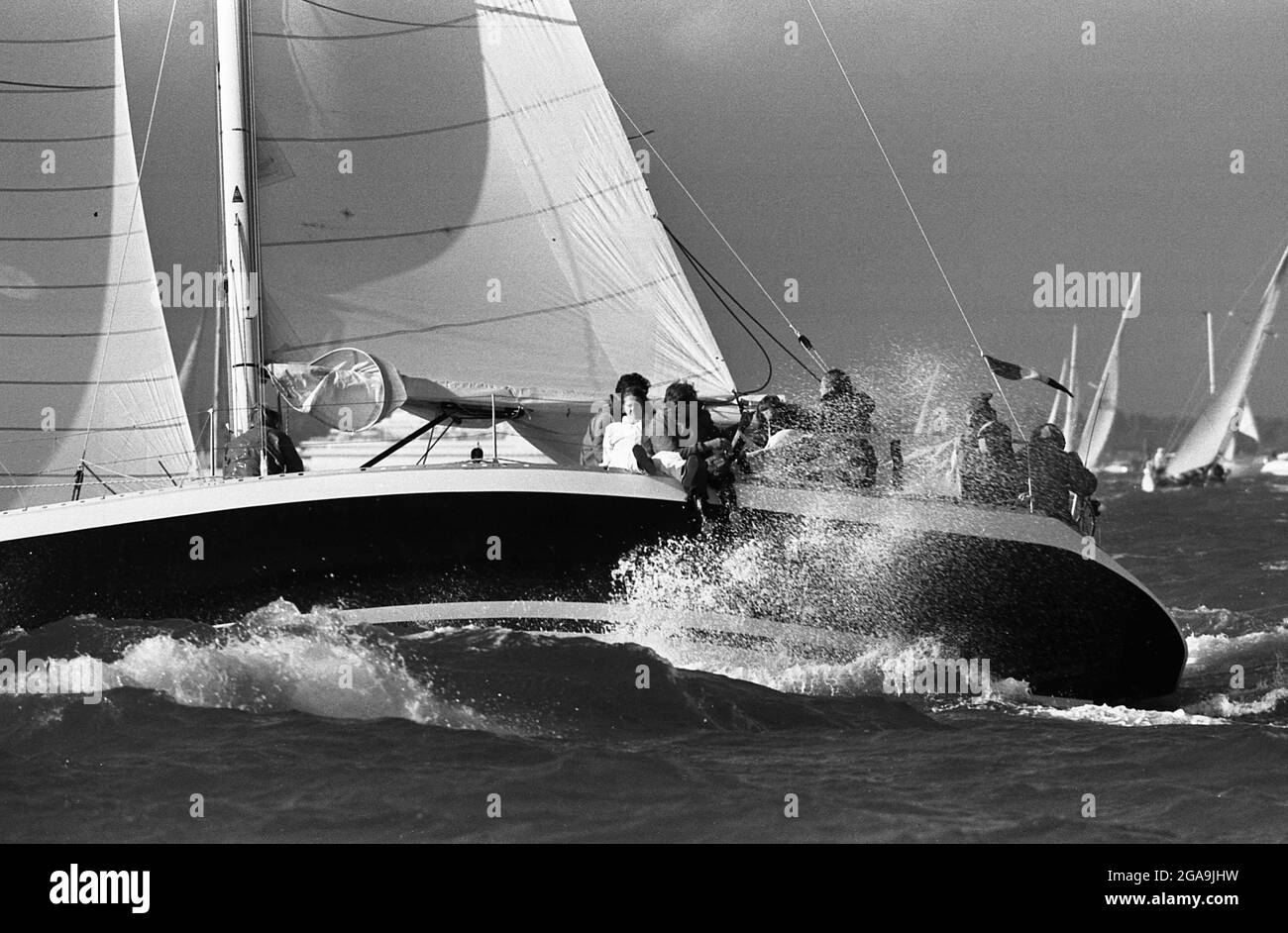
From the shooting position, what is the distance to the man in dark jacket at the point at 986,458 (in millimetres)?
12078

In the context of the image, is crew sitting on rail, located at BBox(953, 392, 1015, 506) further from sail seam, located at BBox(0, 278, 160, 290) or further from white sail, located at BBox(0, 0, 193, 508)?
sail seam, located at BBox(0, 278, 160, 290)

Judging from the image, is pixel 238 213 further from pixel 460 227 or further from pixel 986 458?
pixel 986 458

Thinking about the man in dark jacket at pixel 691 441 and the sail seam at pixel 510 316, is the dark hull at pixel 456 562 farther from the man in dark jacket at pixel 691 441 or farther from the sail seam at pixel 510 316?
the sail seam at pixel 510 316

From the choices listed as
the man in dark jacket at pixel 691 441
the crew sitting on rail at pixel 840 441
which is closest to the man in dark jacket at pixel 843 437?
the crew sitting on rail at pixel 840 441

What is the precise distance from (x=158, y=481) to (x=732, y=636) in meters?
5.12

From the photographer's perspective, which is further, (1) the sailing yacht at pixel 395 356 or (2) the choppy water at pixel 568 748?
(1) the sailing yacht at pixel 395 356

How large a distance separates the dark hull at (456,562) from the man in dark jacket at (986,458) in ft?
1.43

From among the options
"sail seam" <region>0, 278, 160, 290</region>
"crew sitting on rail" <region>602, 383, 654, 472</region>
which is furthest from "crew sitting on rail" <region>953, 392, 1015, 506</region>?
"sail seam" <region>0, 278, 160, 290</region>

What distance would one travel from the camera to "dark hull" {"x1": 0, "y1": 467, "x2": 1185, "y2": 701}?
1110 centimetres

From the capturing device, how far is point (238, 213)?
12.7m

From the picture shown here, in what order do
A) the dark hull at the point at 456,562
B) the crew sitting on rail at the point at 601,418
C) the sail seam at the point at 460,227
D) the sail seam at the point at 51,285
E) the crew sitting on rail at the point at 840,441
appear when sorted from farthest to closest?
the sail seam at the point at 51,285 < the sail seam at the point at 460,227 < the crew sitting on rail at the point at 601,418 < the crew sitting on rail at the point at 840,441 < the dark hull at the point at 456,562

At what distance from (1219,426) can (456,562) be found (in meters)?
42.1

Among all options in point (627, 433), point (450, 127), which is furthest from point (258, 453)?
point (450, 127)
